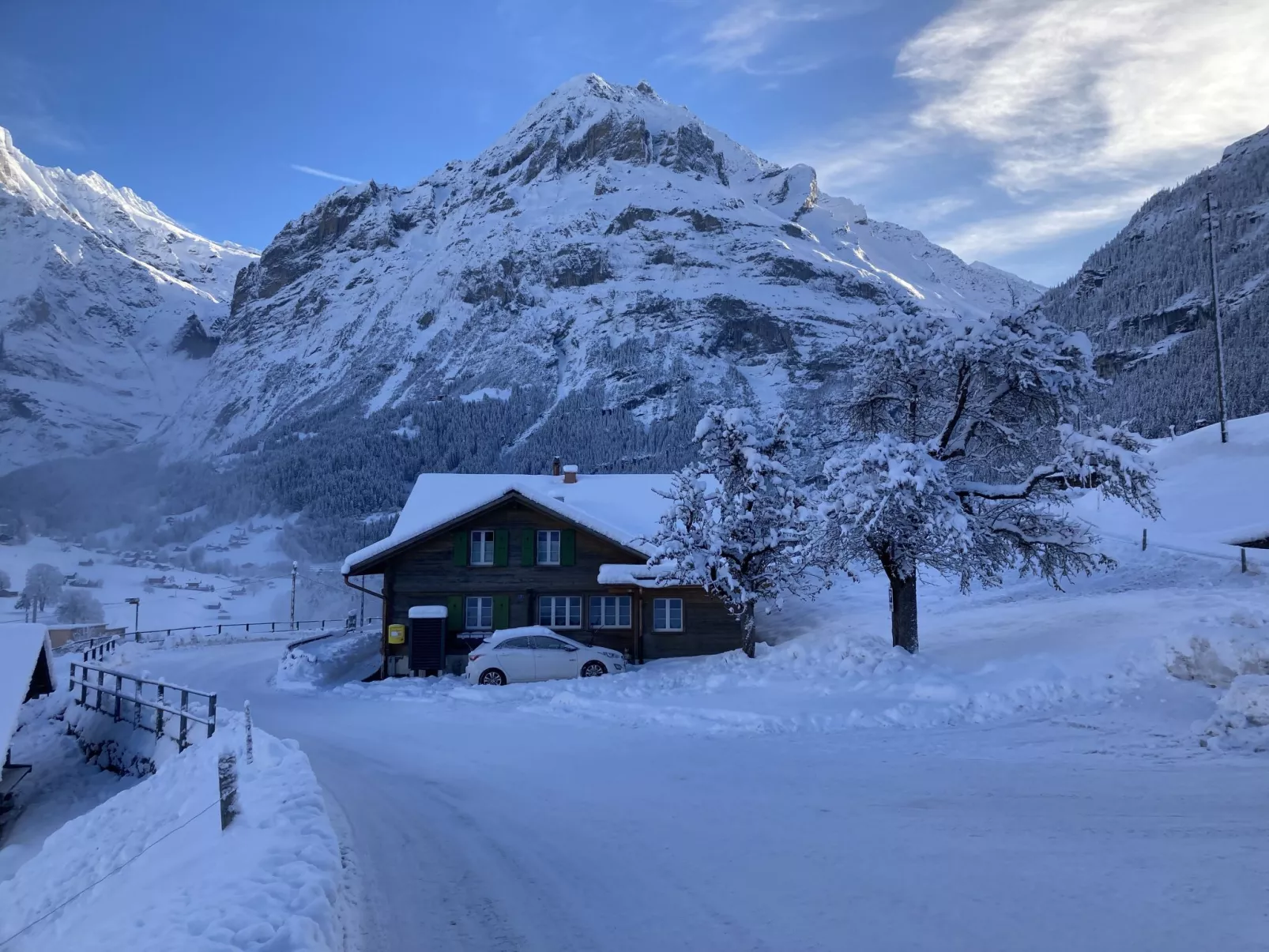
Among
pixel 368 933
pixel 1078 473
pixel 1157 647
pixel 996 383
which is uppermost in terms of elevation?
pixel 996 383

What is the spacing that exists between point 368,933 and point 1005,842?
223 inches

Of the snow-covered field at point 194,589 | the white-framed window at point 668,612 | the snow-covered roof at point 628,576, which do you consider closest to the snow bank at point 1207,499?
the white-framed window at point 668,612

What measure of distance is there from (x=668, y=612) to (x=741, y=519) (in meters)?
7.13

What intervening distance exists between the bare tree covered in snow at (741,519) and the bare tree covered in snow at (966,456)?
8.54 feet

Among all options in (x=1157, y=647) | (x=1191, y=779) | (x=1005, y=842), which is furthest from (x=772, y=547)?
(x=1005, y=842)

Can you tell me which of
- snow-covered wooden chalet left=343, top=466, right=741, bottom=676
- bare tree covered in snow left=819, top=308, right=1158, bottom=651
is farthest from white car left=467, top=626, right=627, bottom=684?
bare tree covered in snow left=819, top=308, right=1158, bottom=651

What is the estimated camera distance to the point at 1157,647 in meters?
15.3

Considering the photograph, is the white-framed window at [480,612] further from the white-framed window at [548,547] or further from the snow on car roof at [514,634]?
the snow on car roof at [514,634]

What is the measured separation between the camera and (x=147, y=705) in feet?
57.1

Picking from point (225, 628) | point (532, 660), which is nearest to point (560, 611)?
point (532, 660)

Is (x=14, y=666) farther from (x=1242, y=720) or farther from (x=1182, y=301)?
(x=1182, y=301)

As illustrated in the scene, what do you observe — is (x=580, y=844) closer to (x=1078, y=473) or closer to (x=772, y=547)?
(x=1078, y=473)

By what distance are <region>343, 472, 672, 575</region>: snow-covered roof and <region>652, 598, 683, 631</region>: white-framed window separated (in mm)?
1998

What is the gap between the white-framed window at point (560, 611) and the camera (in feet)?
94.7
